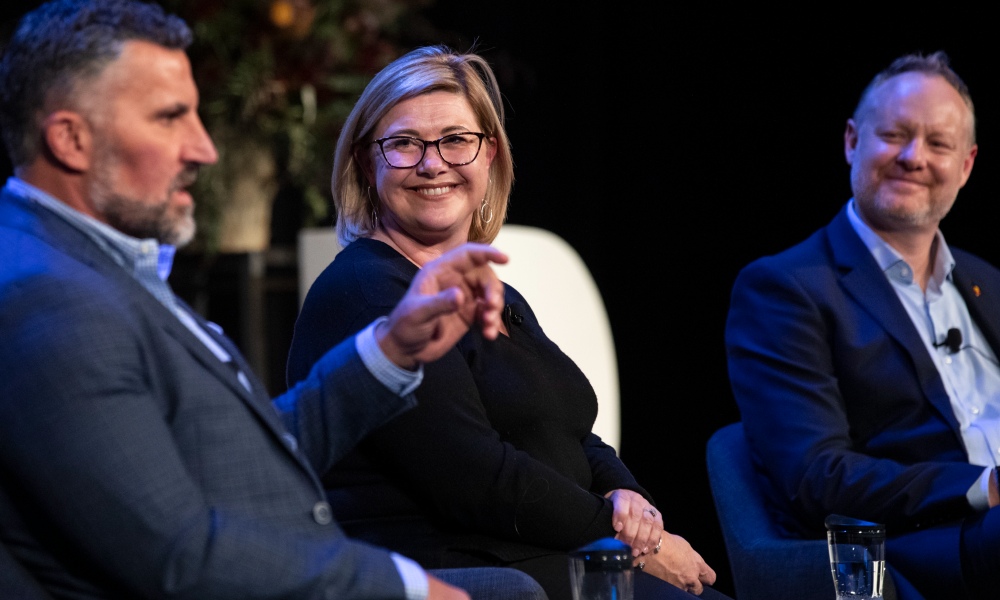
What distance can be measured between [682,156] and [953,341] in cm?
164

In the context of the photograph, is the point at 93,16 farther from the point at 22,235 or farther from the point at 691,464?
the point at 691,464

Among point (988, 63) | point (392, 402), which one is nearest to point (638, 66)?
point (988, 63)

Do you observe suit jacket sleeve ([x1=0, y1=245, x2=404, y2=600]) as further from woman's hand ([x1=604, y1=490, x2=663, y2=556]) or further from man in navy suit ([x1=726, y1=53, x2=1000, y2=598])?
man in navy suit ([x1=726, y1=53, x2=1000, y2=598])

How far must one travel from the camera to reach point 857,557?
2.09m

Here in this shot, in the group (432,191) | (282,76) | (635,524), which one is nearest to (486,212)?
(432,191)

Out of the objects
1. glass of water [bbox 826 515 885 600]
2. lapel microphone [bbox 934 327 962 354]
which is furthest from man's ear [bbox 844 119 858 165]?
glass of water [bbox 826 515 885 600]

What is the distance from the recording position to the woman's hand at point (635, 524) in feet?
6.80

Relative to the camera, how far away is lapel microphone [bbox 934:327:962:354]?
2807mm

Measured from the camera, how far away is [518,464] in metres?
1.96

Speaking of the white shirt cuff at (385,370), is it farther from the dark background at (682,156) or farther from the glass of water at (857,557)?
the dark background at (682,156)

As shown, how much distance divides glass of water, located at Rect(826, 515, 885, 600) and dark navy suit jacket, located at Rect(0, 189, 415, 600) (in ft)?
3.45

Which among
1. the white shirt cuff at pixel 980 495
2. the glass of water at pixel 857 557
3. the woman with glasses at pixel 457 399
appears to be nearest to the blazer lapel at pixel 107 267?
the woman with glasses at pixel 457 399

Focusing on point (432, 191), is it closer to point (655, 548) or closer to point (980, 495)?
point (655, 548)

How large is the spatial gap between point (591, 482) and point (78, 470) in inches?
48.5
